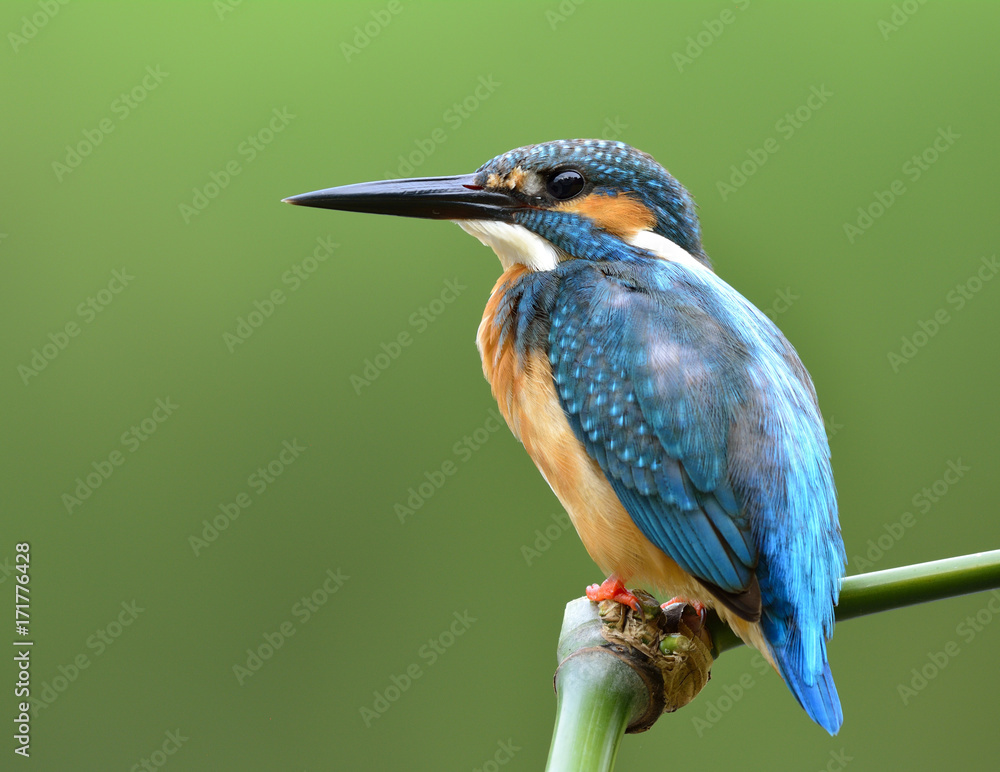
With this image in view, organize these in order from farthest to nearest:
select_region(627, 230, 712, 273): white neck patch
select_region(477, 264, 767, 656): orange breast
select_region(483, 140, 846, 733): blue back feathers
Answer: select_region(627, 230, 712, 273): white neck patch < select_region(477, 264, 767, 656): orange breast < select_region(483, 140, 846, 733): blue back feathers

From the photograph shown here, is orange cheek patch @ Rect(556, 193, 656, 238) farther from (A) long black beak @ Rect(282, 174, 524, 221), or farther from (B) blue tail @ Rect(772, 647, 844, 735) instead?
(B) blue tail @ Rect(772, 647, 844, 735)

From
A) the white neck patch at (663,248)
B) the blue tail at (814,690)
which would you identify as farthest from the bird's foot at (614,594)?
the white neck patch at (663,248)

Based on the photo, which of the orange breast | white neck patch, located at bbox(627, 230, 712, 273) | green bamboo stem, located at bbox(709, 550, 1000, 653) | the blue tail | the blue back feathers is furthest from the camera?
white neck patch, located at bbox(627, 230, 712, 273)

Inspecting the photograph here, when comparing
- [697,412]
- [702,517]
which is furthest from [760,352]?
[702,517]

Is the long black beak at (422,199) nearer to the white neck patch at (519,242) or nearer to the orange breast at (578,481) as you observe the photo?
the white neck patch at (519,242)

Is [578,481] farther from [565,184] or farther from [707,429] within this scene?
[565,184]

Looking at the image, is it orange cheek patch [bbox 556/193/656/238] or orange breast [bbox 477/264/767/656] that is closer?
orange breast [bbox 477/264/767/656]

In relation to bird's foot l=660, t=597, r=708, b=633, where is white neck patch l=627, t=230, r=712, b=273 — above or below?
above

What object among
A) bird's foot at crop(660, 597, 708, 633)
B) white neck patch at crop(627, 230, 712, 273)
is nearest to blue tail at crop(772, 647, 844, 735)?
bird's foot at crop(660, 597, 708, 633)
